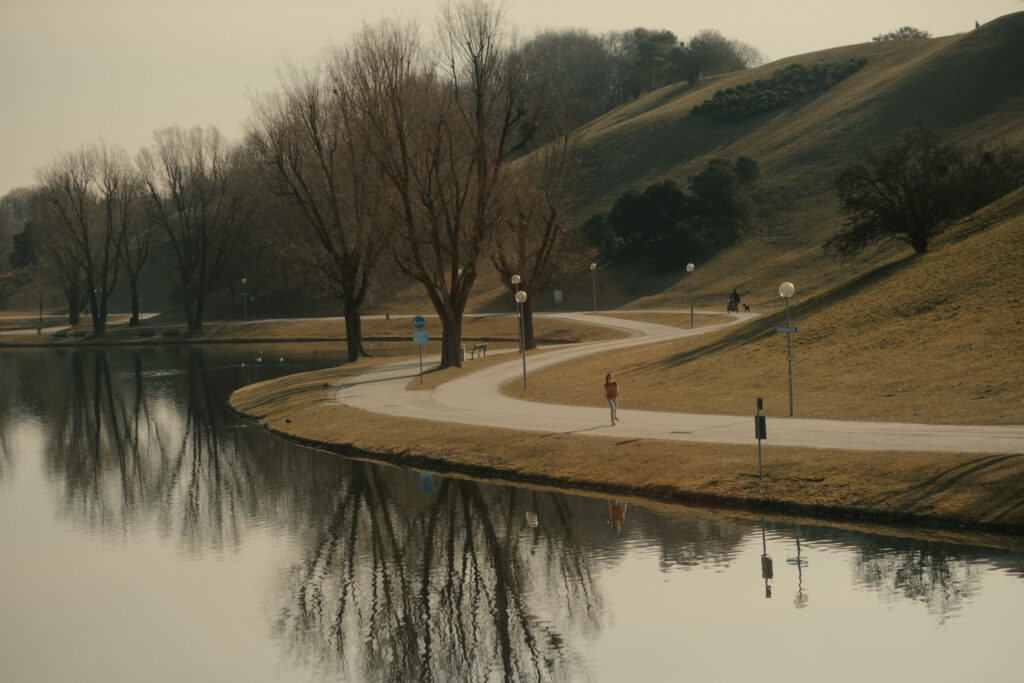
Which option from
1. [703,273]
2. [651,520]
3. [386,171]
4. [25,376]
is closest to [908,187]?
[386,171]

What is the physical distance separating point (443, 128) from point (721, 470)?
2966 centimetres

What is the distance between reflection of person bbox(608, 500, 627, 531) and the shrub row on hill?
110 m

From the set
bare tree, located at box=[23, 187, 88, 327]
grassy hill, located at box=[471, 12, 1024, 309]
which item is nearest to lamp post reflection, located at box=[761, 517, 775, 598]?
grassy hill, located at box=[471, 12, 1024, 309]

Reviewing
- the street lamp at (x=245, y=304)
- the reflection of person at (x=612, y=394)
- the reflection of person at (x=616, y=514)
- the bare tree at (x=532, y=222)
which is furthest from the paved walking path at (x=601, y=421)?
the street lamp at (x=245, y=304)

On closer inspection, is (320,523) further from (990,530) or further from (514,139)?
(514,139)

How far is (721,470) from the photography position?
27016 millimetres

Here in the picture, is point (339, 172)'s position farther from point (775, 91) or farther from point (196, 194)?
point (775, 91)

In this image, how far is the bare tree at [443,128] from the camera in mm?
51594

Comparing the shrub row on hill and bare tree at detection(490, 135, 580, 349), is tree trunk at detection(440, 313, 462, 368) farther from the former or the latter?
the shrub row on hill

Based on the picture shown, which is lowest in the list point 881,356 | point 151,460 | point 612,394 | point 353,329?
point 151,460

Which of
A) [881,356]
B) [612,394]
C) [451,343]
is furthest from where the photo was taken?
[451,343]

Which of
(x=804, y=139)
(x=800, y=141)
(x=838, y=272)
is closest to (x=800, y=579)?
(x=838, y=272)

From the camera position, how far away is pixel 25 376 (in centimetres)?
7669

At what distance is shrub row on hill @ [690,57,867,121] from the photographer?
427 feet
